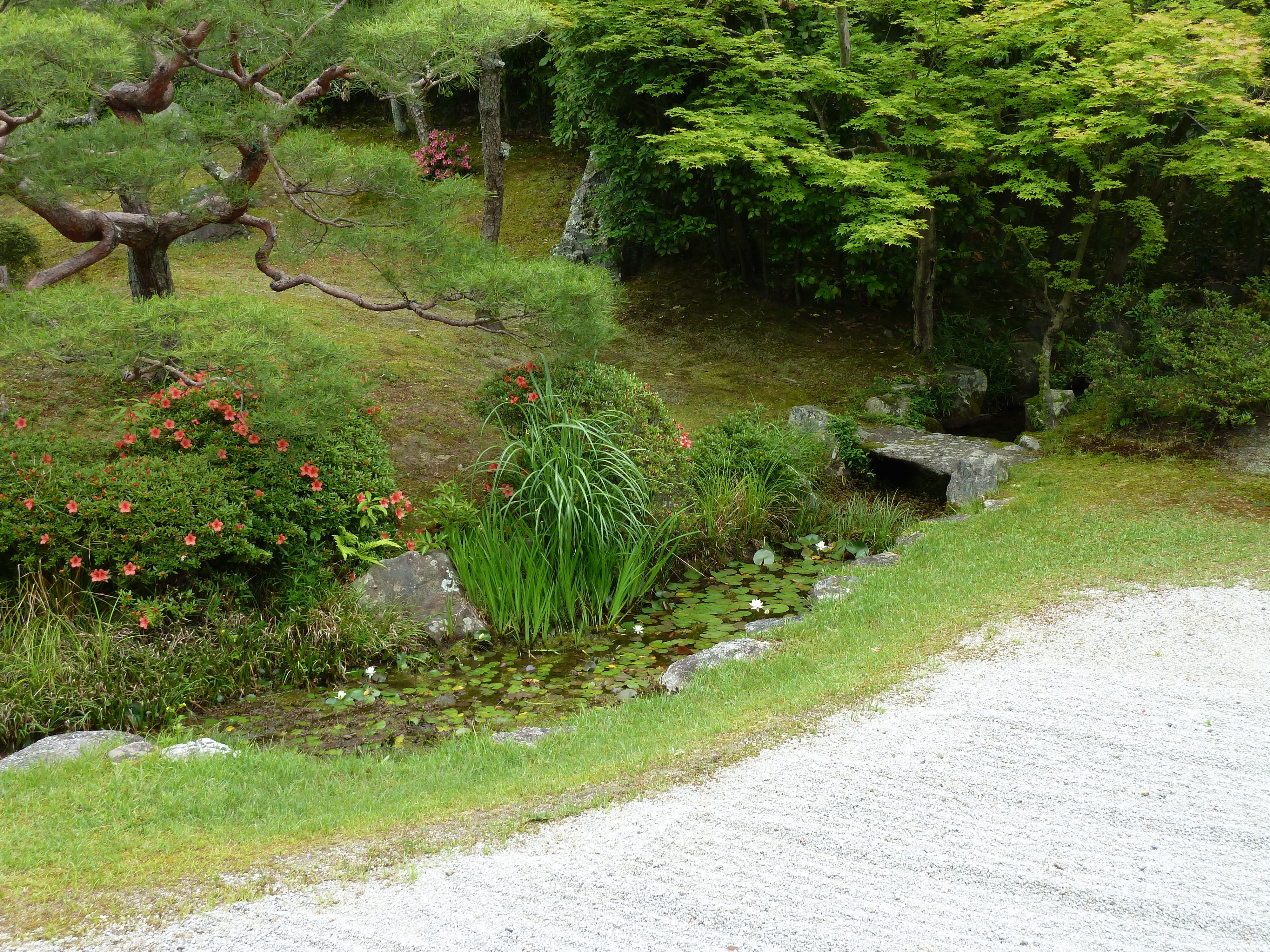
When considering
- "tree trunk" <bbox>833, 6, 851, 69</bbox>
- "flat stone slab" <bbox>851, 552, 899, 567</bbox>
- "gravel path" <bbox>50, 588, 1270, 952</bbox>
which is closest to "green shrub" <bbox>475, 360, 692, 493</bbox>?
"flat stone slab" <bbox>851, 552, 899, 567</bbox>

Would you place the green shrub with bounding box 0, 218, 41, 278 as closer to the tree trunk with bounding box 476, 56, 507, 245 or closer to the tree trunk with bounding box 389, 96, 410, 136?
the tree trunk with bounding box 476, 56, 507, 245

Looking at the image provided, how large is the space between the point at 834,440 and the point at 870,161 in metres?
2.54

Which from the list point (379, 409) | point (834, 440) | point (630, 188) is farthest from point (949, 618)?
point (630, 188)

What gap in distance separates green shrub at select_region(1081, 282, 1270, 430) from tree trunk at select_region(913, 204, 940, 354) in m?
1.92

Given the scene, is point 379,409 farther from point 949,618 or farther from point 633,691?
point 949,618

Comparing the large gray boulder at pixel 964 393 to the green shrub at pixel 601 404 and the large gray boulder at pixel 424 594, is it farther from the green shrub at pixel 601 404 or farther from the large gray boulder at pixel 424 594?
the large gray boulder at pixel 424 594

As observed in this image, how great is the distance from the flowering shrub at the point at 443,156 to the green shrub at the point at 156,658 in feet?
28.4

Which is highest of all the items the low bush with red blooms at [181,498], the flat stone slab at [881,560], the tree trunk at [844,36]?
the tree trunk at [844,36]

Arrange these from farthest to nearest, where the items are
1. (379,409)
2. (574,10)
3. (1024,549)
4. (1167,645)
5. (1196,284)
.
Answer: (1196,284), (574,10), (379,409), (1024,549), (1167,645)

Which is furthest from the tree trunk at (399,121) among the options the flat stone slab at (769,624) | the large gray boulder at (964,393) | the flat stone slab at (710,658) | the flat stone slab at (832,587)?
the flat stone slab at (710,658)

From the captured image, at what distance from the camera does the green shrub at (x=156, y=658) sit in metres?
4.79

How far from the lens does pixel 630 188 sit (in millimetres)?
11047

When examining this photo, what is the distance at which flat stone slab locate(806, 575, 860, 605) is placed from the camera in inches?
231

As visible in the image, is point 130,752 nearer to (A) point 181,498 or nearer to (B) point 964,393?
(A) point 181,498
